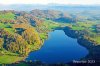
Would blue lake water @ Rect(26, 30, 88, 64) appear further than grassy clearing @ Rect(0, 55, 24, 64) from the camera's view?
Yes

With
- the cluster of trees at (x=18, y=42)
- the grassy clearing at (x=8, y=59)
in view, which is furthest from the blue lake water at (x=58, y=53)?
the cluster of trees at (x=18, y=42)

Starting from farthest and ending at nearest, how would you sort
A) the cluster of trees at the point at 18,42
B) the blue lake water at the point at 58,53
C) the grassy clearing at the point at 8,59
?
the cluster of trees at the point at 18,42 < the blue lake water at the point at 58,53 < the grassy clearing at the point at 8,59

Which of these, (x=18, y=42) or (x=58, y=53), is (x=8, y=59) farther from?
(x=18, y=42)

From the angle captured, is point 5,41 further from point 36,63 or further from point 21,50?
point 36,63

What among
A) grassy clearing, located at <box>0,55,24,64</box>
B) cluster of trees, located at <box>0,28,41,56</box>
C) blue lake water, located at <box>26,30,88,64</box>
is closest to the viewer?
grassy clearing, located at <box>0,55,24,64</box>

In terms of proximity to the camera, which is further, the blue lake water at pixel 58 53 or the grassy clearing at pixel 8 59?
the blue lake water at pixel 58 53

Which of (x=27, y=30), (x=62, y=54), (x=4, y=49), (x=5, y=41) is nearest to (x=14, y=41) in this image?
(x=5, y=41)

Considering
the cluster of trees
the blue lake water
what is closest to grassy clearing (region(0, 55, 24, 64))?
the blue lake water

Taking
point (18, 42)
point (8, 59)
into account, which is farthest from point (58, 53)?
point (18, 42)

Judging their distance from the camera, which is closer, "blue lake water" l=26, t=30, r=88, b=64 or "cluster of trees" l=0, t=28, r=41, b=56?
"blue lake water" l=26, t=30, r=88, b=64

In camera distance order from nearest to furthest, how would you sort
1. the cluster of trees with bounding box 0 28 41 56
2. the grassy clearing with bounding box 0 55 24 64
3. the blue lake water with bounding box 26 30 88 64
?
the grassy clearing with bounding box 0 55 24 64 < the blue lake water with bounding box 26 30 88 64 < the cluster of trees with bounding box 0 28 41 56

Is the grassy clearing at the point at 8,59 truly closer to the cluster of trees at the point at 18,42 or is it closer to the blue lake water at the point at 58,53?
the blue lake water at the point at 58,53

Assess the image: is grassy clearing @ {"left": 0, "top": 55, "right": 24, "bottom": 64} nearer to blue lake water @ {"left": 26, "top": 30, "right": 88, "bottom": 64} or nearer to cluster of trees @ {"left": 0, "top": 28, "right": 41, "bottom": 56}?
blue lake water @ {"left": 26, "top": 30, "right": 88, "bottom": 64}
